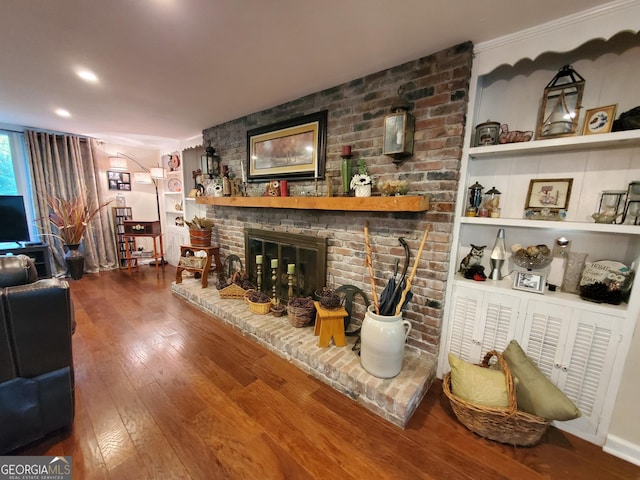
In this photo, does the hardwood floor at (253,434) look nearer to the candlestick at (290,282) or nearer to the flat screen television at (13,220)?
the candlestick at (290,282)

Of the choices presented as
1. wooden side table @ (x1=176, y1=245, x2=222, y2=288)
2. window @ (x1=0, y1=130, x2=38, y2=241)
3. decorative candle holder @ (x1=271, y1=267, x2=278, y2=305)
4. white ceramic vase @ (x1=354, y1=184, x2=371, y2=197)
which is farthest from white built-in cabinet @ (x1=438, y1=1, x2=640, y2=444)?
window @ (x1=0, y1=130, x2=38, y2=241)

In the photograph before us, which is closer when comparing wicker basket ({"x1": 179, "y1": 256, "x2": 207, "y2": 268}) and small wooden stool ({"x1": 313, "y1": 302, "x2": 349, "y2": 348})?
small wooden stool ({"x1": 313, "y1": 302, "x2": 349, "y2": 348})

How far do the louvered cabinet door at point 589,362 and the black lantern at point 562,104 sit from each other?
101 centimetres

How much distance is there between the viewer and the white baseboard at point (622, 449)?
1260 mm

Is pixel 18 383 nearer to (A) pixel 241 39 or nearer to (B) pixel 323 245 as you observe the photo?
(B) pixel 323 245

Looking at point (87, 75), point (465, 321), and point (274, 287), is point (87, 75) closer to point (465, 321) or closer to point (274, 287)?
point (274, 287)

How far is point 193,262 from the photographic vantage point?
3242 mm

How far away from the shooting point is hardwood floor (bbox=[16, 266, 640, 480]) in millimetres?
1194

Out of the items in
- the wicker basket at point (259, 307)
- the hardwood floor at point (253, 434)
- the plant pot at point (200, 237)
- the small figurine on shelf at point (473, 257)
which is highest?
the small figurine on shelf at point (473, 257)

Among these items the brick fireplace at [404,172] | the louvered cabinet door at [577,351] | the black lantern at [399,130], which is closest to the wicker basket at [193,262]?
the brick fireplace at [404,172]

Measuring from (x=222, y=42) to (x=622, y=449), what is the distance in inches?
124

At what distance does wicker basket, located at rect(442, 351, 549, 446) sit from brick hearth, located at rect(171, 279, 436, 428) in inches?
11.0

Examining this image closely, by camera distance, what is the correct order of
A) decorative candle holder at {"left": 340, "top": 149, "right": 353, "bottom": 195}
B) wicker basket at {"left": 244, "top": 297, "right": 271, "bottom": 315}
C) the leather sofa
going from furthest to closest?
wicker basket at {"left": 244, "top": 297, "right": 271, "bottom": 315}, decorative candle holder at {"left": 340, "top": 149, "right": 353, "bottom": 195}, the leather sofa

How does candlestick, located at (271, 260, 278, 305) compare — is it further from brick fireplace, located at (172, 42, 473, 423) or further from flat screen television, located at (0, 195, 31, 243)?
flat screen television, located at (0, 195, 31, 243)
